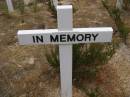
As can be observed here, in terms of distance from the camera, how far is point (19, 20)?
16.2ft

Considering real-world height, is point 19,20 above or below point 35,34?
below

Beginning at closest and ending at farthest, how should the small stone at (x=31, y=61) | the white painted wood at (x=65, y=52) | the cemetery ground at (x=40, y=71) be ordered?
the white painted wood at (x=65, y=52) → the cemetery ground at (x=40, y=71) → the small stone at (x=31, y=61)

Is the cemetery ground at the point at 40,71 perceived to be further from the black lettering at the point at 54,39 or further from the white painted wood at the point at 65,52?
the black lettering at the point at 54,39

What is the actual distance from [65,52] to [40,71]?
952 millimetres

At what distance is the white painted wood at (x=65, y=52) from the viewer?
8.21 feet

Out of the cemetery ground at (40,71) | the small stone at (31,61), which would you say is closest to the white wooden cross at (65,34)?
the cemetery ground at (40,71)

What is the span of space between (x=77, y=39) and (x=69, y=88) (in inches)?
23.0

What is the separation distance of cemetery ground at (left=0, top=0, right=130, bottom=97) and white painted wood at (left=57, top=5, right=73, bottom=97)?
0.28 m

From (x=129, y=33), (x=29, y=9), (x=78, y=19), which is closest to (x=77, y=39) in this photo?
(x=129, y=33)

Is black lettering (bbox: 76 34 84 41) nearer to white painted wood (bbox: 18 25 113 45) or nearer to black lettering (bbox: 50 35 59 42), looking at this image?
white painted wood (bbox: 18 25 113 45)

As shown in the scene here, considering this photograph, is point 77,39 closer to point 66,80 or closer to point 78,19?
point 66,80

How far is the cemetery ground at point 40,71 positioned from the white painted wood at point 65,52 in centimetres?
28

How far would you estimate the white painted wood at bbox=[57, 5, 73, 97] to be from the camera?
2504 mm

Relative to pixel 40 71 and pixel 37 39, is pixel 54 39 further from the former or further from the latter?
pixel 40 71
